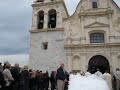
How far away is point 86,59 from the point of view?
1816 cm

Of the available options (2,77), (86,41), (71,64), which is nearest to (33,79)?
(2,77)

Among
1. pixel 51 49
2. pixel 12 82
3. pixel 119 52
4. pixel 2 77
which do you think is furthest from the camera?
pixel 51 49

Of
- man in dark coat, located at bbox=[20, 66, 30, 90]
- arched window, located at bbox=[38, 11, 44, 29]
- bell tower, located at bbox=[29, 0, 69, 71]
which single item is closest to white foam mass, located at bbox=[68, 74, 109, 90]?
man in dark coat, located at bbox=[20, 66, 30, 90]

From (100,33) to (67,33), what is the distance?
3.23 metres

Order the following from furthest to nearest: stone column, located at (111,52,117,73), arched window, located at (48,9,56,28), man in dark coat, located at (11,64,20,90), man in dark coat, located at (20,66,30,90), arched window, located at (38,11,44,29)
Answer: arched window, located at (38,11,44,29), arched window, located at (48,9,56,28), stone column, located at (111,52,117,73), man in dark coat, located at (20,66,30,90), man in dark coat, located at (11,64,20,90)

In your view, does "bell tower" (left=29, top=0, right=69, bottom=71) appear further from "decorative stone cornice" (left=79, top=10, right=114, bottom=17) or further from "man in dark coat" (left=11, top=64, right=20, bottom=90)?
"man in dark coat" (left=11, top=64, right=20, bottom=90)

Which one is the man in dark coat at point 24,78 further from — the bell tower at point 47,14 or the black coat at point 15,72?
the bell tower at point 47,14

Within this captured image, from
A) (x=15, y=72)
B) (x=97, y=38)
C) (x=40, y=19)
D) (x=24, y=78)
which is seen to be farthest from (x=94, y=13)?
(x=15, y=72)

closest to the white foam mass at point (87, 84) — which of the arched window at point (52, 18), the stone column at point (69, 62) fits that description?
the stone column at point (69, 62)

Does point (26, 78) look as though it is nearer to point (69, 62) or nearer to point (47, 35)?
point (69, 62)

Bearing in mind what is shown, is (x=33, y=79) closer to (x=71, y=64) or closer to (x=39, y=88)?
(x=39, y=88)

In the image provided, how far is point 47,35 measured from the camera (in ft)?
64.4

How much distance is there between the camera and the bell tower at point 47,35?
1858 cm

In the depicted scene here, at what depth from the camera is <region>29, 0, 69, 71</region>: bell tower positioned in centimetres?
1858
